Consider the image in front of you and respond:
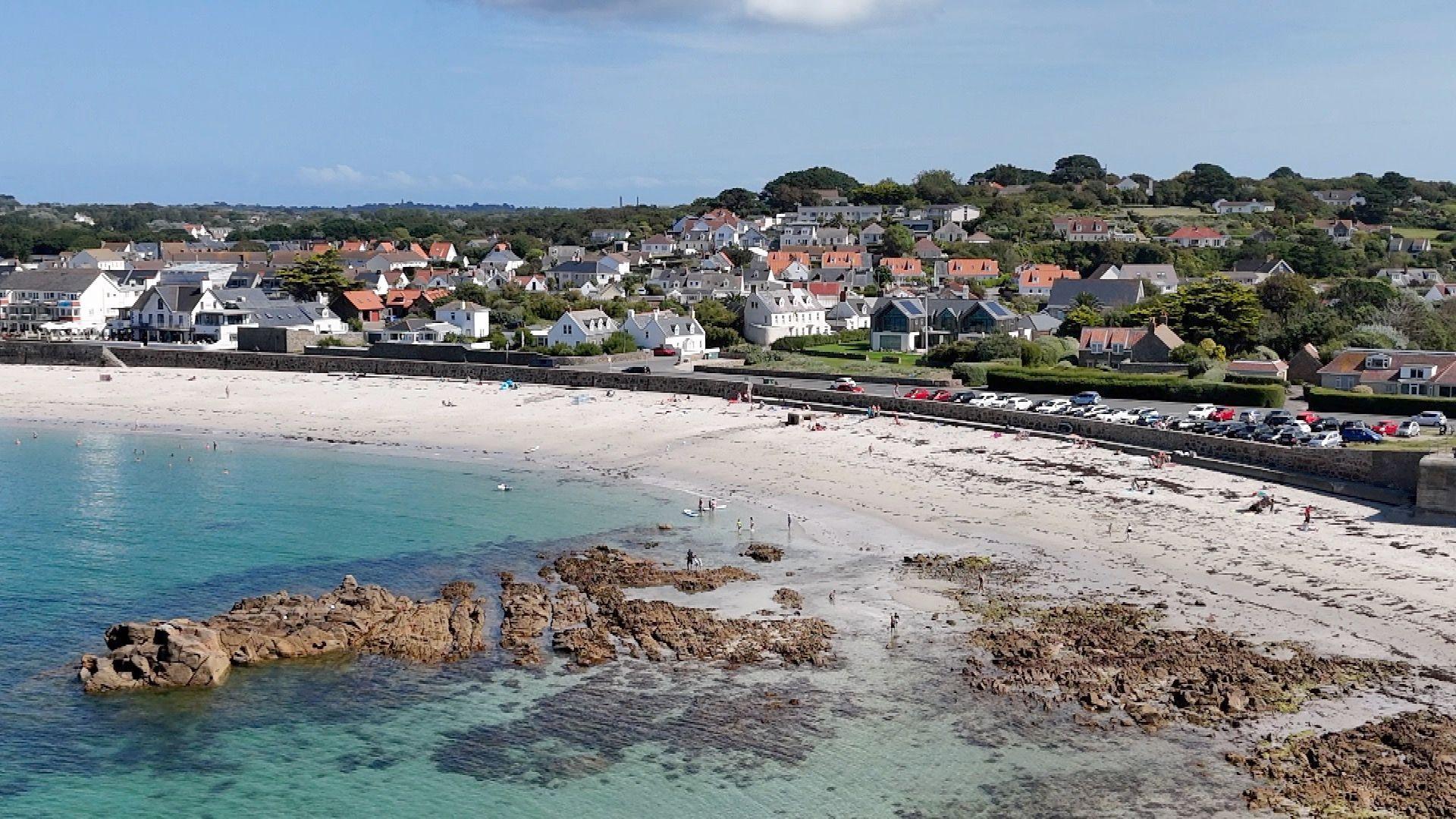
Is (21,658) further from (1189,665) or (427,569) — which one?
(1189,665)

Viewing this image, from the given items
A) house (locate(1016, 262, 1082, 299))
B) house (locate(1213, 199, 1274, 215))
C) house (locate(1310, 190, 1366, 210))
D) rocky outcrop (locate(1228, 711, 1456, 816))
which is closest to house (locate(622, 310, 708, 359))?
house (locate(1016, 262, 1082, 299))

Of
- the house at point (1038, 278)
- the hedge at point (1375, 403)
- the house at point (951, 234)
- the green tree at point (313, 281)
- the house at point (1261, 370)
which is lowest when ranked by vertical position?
the hedge at point (1375, 403)

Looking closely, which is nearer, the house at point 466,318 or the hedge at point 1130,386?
the hedge at point 1130,386

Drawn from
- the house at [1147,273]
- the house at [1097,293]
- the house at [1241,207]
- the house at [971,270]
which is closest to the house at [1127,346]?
the house at [1097,293]

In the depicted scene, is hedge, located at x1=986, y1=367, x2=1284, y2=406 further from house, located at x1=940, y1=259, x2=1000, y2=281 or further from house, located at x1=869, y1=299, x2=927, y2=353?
house, located at x1=940, y1=259, x2=1000, y2=281

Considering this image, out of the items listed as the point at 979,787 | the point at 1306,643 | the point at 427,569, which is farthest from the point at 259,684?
the point at 1306,643

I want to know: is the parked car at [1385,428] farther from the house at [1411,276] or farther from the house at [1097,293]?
the house at [1411,276]
